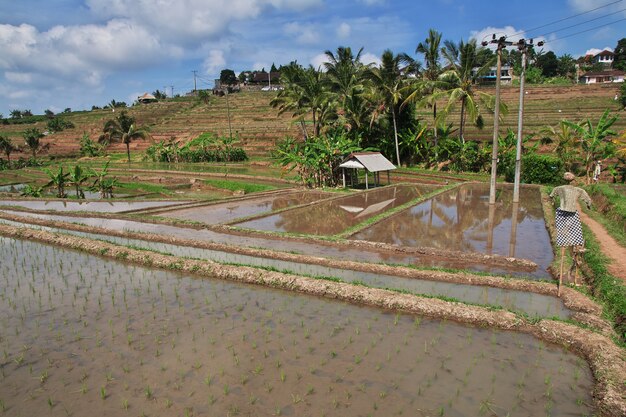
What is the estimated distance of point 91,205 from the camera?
63.9 feet

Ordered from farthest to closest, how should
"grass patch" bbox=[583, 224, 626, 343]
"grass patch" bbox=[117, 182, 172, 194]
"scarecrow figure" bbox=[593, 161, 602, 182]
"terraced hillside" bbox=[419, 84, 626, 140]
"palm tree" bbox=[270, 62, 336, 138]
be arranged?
"terraced hillside" bbox=[419, 84, 626, 140] < "palm tree" bbox=[270, 62, 336, 138] < "grass patch" bbox=[117, 182, 172, 194] < "scarecrow figure" bbox=[593, 161, 602, 182] < "grass patch" bbox=[583, 224, 626, 343]

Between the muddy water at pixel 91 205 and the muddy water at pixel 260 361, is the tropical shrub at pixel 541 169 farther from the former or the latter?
the muddy water at pixel 260 361

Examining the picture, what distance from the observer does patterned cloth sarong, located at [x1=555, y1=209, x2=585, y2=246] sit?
7.45 m

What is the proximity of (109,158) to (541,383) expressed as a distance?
151 ft

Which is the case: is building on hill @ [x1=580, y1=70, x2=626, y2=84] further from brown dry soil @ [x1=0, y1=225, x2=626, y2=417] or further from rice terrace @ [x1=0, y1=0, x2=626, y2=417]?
brown dry soil @ [x1=0, y1=225, x2=626, y2=417]

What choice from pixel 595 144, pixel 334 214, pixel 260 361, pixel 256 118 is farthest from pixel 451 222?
pixel 256 118

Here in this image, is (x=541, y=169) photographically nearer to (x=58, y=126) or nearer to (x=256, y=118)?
(x=256, y=118)

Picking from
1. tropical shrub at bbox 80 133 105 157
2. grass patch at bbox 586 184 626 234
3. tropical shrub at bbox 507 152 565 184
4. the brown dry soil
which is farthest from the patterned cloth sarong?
tropical shrub at bbox 80 133 105 157

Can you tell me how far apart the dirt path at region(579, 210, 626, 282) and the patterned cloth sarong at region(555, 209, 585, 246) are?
1.19 meters

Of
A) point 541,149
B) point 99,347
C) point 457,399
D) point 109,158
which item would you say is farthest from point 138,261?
point 109,158

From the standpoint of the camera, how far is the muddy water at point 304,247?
31.3 feet

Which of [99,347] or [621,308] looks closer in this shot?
[99,347]

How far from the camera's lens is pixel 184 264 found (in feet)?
31.6

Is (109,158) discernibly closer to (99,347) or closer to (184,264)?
(184,264)
